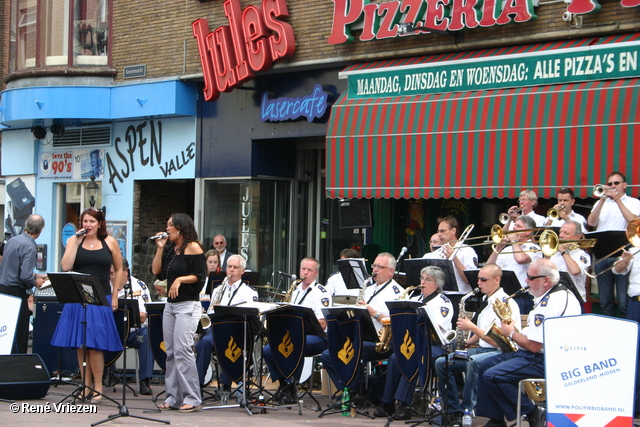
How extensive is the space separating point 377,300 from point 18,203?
13.5 meters

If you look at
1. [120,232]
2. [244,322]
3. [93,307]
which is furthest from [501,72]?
[120,232]

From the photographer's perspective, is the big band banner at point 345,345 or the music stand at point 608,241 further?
the big band banner at point 345,345

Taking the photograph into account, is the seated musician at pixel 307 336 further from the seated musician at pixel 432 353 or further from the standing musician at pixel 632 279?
the standing musician at pixel 632 279

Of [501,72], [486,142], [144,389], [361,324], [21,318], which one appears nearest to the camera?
[361,324]

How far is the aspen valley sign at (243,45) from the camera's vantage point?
15.3m

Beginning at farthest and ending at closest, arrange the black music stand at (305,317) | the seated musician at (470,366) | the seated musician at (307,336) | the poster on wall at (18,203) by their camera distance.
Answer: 1. the poster on wall at (18,203)
2. the seated musician at (307,336)
3. the black music stand at (305,317)
4. the seated musician at (470,366)

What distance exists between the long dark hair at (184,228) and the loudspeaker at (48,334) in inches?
136

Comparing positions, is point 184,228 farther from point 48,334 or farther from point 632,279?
point 632,279

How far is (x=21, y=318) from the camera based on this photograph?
457 inches

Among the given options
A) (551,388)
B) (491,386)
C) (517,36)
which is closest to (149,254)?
(517,36)

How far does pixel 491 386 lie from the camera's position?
7.93m

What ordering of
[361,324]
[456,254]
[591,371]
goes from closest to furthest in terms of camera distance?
[591,371] < [361,324] < [456,254]

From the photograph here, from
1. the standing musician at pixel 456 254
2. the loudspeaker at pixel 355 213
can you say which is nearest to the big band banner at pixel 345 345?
the standing musician at pixel 456 254

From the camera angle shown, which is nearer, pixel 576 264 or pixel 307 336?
pixel 576 264
